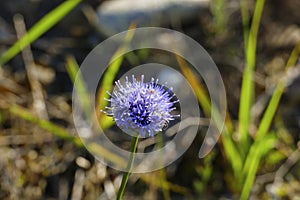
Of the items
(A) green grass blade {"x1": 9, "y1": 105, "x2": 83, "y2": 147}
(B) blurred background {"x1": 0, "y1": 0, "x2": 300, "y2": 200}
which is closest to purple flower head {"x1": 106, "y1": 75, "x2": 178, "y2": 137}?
(B) blurred background {"x1": 0, "y1": 0, "x2": 300, "y2": 200}

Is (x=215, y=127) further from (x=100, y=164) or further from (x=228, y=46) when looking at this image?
(x=228, y=46)

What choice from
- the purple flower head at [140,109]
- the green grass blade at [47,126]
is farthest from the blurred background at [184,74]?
the purple flower head at [140,109]

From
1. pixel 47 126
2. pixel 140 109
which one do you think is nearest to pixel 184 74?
pixel 47 126

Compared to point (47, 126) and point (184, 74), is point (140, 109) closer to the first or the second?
point (47, 126)

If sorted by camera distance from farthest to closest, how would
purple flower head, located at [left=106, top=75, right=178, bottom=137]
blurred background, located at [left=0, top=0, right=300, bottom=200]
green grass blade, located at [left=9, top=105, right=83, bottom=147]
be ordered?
blurred background, located at [left=0, top=0, right=300, bottom=200] < green grass blade, located at [left=9, top=105, right=83, bottom=147] < purple flower head, located at [left=106, top=75, right=178, bottom=137]

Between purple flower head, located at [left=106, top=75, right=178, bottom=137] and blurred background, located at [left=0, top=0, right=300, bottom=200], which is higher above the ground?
blurred background, located at [left=0, top=0, right=300, bottom=200]

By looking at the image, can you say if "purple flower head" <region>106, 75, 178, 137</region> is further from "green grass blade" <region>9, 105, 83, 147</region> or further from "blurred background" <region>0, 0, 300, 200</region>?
"green grass blade" <region>9, 105, 83, 147</region>

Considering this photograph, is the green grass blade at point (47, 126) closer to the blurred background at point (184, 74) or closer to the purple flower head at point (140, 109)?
the blurred background at point (184, 74)
